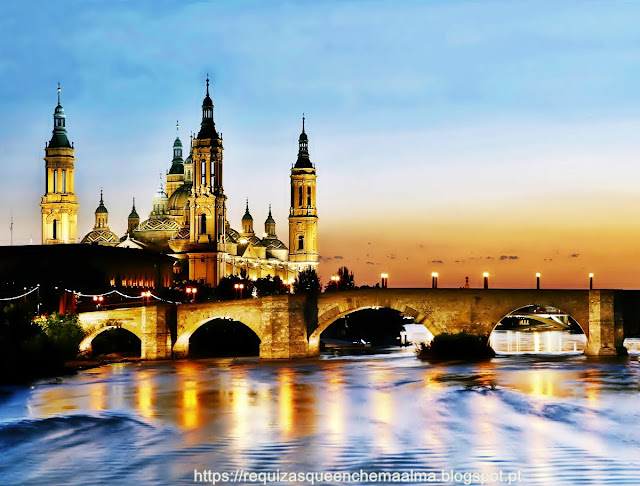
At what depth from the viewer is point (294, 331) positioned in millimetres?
61406

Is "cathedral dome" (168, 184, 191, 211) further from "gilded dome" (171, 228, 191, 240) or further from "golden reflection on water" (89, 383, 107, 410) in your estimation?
"golden reflection on water" (89, 383, 107, 410)

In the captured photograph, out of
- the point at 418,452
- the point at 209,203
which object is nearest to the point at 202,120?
the point at 209,203

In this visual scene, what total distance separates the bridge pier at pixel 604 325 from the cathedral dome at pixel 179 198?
98.8 meters

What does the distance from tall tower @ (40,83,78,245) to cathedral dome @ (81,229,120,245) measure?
12102 millimetres

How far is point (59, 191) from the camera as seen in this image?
426ft

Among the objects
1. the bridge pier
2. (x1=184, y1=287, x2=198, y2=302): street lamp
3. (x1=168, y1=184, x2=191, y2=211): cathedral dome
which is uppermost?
(x1=168, y1=184, x2=191, y2=211): cathedral dome

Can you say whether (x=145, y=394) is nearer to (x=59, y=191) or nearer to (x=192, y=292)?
(x=192, y=292)

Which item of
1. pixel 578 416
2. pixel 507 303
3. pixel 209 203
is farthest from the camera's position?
pixel 209 203

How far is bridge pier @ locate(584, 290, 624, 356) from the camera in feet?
185

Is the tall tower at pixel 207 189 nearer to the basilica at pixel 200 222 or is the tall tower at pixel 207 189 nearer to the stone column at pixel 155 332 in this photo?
the basilica at pixel 200 222

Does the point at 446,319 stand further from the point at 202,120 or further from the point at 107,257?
the point at 202,120

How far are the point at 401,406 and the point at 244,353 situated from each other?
119ft

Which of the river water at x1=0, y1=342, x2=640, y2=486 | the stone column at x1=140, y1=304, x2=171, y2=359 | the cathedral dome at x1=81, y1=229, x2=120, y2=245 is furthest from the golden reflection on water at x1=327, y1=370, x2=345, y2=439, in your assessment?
the cathedral dome at x1=81, y1=229, x2=120, y2=245

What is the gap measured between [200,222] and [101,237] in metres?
22.5
